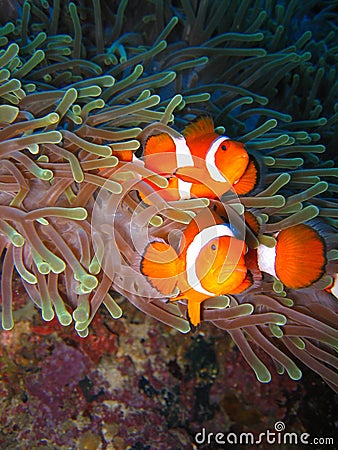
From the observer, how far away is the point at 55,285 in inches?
62.2

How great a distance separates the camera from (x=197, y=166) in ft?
4.99

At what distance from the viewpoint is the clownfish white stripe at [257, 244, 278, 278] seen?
1.51 m

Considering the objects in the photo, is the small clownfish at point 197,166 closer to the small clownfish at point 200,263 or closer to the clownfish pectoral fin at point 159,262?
the small clownfish at point 200,263

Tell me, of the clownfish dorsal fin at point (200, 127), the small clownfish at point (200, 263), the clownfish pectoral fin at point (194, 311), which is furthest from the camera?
the clownfish dorsal fin at point (200, 127)

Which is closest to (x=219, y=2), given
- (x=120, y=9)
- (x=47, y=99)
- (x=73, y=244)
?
(x=120, y=9)

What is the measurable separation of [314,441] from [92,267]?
1.52 meters

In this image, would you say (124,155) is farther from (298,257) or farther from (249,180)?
(298,257)

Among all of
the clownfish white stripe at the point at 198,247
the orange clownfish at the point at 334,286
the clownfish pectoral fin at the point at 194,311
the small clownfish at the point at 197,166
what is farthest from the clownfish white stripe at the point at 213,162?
the orange clownfish at the point at 334,286

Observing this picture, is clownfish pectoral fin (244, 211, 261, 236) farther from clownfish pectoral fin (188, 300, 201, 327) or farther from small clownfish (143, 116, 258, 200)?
clownfish pectoral fin (188, 300, 201, 327)

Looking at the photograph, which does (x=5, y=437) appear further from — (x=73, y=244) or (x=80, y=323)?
(x=73, y=244)

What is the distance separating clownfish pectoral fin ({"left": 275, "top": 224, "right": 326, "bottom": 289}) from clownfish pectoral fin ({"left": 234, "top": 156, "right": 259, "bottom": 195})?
21 centimetres

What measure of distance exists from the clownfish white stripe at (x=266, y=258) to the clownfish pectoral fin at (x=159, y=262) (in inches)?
13.6

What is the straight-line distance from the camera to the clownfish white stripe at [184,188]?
1.53 metres

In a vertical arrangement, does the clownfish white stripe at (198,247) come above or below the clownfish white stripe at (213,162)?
below
